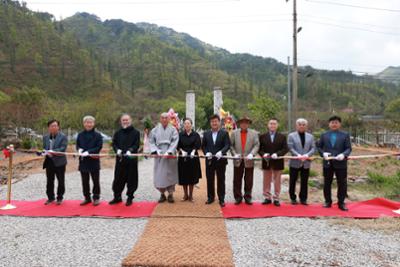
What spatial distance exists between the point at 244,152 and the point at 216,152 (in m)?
0.50

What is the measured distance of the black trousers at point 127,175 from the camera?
640 cm

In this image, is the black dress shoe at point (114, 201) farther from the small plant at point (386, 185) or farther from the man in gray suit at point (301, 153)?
the small plant at point (386, 185)

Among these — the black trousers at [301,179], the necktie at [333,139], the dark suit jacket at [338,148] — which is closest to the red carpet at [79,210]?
the black trousers at [301,179]

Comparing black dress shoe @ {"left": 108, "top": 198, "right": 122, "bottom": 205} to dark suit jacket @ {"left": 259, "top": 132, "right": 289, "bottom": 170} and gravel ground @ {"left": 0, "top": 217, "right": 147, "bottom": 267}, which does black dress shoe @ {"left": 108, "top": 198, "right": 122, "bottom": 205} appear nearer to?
gravel ground @ {"left": 0, "top": 217, "right": 147, "bottom": 267}

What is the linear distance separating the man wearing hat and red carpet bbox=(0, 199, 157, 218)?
1.55m

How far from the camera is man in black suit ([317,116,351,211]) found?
6148 millimetres

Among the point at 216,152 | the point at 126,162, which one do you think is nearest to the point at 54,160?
the point at 126,162

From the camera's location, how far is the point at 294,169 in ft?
21.1

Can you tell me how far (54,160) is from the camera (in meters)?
6.43

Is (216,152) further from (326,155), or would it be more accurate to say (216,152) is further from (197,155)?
(326,155)

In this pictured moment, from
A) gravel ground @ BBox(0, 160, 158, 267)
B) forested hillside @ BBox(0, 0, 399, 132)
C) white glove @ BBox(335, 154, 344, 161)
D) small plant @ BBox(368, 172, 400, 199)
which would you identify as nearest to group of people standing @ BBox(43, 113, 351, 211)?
white glove @ BBox(335, 154, 344, 161)

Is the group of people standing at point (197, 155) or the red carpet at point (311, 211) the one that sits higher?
the group of people standing at point (197, 155)

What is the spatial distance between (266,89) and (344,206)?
207 feet

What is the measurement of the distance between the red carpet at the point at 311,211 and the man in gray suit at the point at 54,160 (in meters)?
2.97
